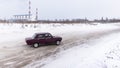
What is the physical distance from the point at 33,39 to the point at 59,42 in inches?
114

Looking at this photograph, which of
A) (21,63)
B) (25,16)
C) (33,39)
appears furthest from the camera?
(25,16)

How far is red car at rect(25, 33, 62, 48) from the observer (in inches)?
805

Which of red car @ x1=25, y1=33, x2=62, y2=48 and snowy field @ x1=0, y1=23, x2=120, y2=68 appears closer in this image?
snowy field @ x1=0, y1=23, x2=120, y2=68

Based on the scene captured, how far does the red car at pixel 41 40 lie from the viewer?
20.4 m

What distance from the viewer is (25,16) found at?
425 ft

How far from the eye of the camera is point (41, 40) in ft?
69.3

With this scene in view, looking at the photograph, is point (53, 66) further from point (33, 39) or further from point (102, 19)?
point (102, 19)

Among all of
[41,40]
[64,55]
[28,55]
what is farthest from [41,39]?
[64,55]

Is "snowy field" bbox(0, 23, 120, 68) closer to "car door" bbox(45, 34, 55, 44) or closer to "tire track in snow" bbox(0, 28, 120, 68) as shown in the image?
"tire track in snow" bbox(0, 28, 120, 68)

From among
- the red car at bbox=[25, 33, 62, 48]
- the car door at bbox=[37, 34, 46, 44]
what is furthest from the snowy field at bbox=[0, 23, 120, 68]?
the car door at bbox=[37, 34, 46, 44]

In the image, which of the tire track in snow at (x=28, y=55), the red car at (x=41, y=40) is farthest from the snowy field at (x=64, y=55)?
the red car at (x=41, y=40)

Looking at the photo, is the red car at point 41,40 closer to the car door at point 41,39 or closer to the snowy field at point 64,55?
the car door at point 41,39

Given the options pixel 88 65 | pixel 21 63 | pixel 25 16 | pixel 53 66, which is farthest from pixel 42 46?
pixel 25 16

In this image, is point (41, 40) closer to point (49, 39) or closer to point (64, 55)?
point (49, 39)
